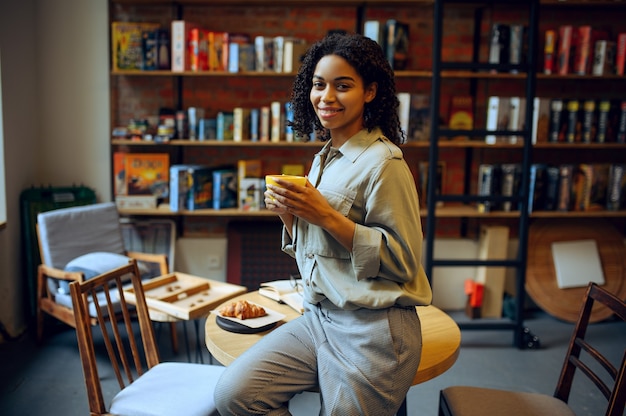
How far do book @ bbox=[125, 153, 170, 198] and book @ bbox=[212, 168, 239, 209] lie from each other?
0.37 metres

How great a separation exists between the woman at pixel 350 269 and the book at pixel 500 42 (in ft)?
8.08

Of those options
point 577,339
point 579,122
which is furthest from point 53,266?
point 579,122

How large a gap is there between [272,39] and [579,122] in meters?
2.22

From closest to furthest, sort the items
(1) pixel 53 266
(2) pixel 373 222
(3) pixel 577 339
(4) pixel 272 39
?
(2) pixel 373 222, (3) pixel 577 339, (1) pixel 53 266, (4) pixel 272 39

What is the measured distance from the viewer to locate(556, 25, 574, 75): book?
12.8 feet

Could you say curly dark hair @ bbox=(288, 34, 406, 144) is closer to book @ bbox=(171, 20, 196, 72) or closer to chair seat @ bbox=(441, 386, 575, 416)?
chair seat @ bbox=(441, 386, 575, 416)

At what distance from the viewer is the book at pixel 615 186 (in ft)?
13.3

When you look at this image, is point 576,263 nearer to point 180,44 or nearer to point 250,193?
point 250,193

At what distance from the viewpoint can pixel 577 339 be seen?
1.87 m

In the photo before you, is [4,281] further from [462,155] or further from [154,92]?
[462,155]

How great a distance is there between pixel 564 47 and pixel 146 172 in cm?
303

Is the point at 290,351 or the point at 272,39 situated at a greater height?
the point at 272,39

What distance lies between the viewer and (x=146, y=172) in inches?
156

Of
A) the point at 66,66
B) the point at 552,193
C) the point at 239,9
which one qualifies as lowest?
the point at 552,193
